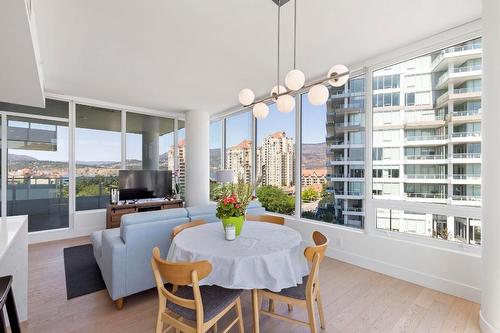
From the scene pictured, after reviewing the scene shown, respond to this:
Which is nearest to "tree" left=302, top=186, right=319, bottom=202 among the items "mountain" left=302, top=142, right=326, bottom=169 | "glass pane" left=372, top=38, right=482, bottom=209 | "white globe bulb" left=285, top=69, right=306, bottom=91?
"mountain" left=302, top=142, right=326, bottom=169

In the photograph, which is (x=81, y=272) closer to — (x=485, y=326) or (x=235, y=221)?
(x=235, y=221)

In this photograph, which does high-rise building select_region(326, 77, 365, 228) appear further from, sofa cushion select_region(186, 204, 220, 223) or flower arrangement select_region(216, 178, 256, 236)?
flower arrangement select_region(216, 178, 256, 236)

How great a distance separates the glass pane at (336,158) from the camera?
3.56m

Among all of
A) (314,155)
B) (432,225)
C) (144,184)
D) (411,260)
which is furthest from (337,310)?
(144,184)

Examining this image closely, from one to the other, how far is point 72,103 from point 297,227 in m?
5.24

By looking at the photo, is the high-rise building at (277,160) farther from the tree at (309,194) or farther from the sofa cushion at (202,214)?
the sofa cushion at (202,214)

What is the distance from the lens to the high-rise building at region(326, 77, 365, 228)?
11.6 ft

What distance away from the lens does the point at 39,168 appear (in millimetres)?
4617

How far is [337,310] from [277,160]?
2985 millimetres

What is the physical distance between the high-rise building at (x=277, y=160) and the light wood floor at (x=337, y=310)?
2.08 m

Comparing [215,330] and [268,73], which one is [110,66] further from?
[215,330]

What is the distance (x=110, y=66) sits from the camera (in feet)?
11.3

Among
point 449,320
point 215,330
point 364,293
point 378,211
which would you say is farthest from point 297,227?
point 215,330

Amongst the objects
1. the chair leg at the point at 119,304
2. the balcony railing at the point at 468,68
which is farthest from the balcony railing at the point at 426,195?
the chair leg at the point at 119,304
